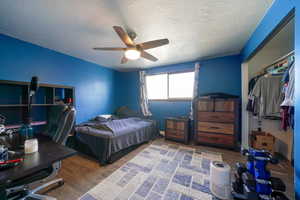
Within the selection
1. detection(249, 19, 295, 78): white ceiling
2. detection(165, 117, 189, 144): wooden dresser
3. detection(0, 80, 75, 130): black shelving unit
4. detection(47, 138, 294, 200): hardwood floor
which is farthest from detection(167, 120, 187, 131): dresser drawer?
detection(0, 80, 75, 130): black shelving unit

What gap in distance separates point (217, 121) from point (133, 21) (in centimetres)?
271

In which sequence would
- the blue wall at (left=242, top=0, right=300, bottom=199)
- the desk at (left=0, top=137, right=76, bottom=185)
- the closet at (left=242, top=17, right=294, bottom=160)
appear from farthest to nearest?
Result: 1. the closet at (left=242, top=17, right=294, bottom=160)
2. the blue wall at (left=242, top=0, right=300, bottom=199)
3. the desk at (left=0, top=137, right=76, bottom=185)

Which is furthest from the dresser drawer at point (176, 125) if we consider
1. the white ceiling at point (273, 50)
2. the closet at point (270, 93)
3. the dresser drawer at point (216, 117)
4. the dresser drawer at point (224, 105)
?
the white ceiling at point (273, 50)

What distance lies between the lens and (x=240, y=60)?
2.84 m

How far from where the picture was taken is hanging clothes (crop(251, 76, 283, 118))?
7.09 ft

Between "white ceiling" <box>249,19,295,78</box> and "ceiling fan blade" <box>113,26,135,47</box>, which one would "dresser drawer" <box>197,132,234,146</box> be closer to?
"white ceiling" <box>249,19,295,78</box>

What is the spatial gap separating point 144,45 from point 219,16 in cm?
111

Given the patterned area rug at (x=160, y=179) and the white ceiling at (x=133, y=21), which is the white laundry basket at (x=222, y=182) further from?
the white ceiling at (x=133, y=21)

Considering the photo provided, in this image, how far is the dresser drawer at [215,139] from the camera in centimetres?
258

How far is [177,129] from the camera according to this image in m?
3.14

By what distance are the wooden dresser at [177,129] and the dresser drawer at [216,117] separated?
0.41 m

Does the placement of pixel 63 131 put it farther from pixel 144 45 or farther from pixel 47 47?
pixel 47 47

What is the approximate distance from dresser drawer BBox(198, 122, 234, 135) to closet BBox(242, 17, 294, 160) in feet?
1.18

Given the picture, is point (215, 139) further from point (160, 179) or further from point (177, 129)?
point (160, 179)
